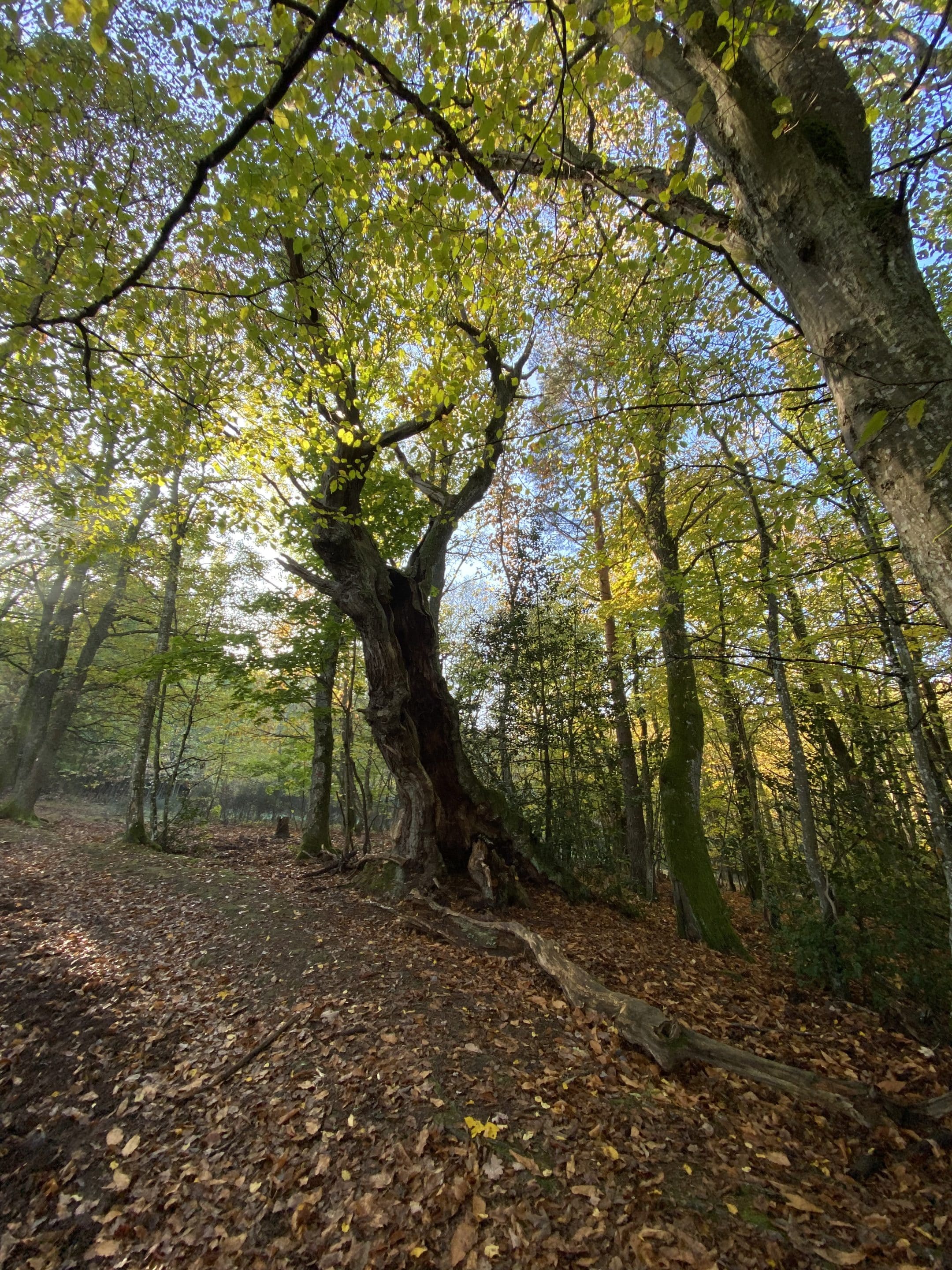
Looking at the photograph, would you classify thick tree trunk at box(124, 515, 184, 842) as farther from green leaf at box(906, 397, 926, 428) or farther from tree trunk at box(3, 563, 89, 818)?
green leaf at box(906, 397, 926, 428)

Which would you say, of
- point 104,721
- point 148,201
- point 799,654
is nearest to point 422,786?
point 799,654

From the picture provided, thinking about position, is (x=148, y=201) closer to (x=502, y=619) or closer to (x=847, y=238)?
(x=847, y=238)

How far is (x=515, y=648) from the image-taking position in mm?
9383

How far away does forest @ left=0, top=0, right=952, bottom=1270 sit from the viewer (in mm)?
2361

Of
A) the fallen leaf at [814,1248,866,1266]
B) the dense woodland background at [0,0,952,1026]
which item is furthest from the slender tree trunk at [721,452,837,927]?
the fallen leaf at [814,1248,866,1266]

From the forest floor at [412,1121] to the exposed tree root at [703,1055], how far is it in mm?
Answer: 127

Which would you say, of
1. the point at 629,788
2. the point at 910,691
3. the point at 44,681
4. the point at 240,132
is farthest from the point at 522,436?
the point at 44,681

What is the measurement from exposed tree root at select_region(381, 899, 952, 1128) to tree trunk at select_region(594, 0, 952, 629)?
3.65 m

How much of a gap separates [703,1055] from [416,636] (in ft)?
19.5

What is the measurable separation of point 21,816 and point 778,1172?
16.4 meters

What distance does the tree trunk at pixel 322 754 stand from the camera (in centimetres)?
973

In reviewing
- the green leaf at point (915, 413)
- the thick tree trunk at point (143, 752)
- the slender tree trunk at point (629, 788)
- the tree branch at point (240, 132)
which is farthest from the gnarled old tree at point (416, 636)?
the green leaf at point (915, 413)

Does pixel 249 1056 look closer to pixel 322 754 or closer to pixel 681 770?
pixel 681 770

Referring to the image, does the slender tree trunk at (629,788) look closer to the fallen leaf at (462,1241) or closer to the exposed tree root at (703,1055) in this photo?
the exposed tree root at (703,1055)
